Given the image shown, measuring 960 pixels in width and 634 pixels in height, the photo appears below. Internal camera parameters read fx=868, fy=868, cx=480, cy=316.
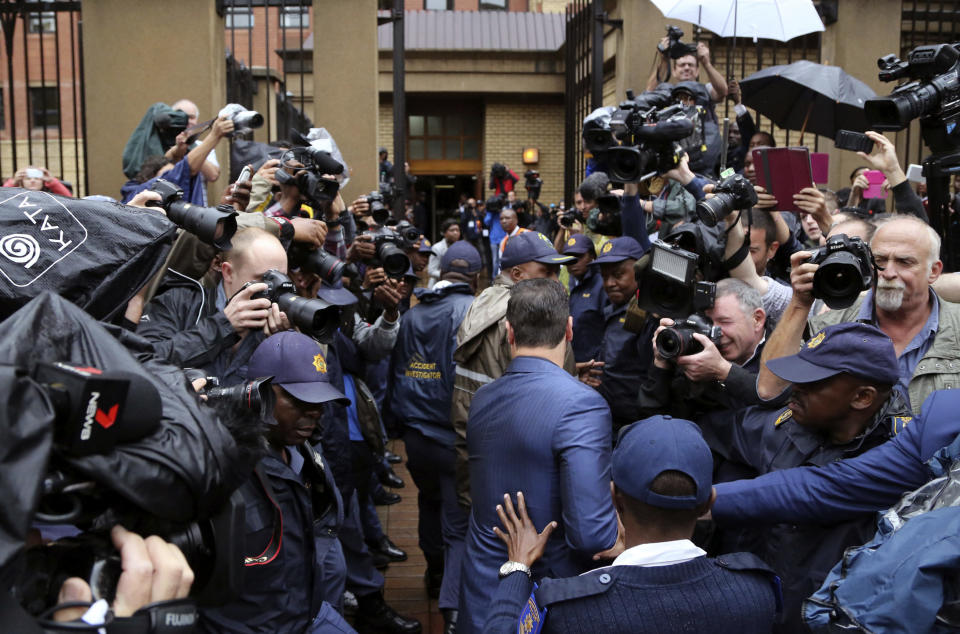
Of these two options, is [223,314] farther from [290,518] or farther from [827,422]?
[827,422]

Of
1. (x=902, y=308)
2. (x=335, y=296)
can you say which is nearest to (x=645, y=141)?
(x=902, y=308)

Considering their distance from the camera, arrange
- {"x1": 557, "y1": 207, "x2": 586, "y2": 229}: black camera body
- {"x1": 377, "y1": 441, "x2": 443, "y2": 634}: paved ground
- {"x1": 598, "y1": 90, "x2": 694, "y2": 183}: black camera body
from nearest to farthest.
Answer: {"x1": 598, "y1": 90, "x2": 694, "y2": 183}: black camera body, {"x1": 377, "y1": 441, "x2": 443, "y2": 634}: paved ground, {"x1": 557, "y1": 207, "x2": 586, "y2": 229}: black camera body

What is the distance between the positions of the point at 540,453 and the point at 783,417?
838 mm

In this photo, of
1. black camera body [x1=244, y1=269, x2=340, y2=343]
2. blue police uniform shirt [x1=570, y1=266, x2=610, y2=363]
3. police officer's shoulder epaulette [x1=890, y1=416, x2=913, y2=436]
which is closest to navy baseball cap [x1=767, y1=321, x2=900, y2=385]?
police officer's shoulder epaulette [x1=890, y1=416, x2=913, y2=436]

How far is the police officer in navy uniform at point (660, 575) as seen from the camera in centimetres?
211

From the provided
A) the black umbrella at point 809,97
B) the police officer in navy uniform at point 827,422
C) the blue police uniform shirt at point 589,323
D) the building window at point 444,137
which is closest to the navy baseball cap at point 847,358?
the police officer in navy uniform at point 827,422

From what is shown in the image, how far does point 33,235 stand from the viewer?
2062 mm

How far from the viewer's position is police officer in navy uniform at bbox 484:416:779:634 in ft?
6.93

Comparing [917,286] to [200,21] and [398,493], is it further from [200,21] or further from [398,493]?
[200,21]

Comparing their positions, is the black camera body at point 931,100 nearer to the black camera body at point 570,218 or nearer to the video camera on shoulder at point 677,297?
the video camera on shoulder at point 677,297

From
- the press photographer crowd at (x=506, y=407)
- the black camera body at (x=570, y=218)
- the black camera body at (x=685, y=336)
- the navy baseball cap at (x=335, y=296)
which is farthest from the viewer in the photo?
the black camera body at (x=570, y=218)

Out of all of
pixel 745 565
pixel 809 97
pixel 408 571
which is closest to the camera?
pixel 745 565

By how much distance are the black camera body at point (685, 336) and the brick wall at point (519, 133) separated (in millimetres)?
14822

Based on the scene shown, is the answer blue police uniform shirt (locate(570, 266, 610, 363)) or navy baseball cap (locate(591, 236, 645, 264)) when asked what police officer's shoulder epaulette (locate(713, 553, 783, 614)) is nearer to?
navy baseball cap (locate(591, 236, 645, 264))
